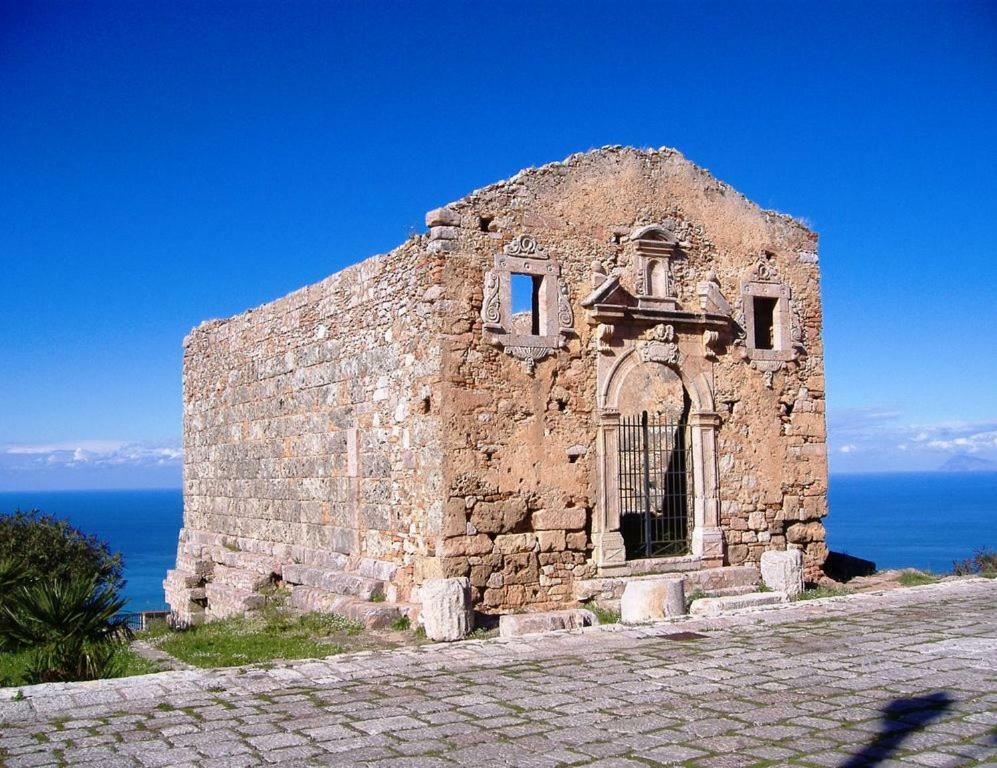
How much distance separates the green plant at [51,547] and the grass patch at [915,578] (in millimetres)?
10664

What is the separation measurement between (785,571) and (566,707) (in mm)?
6441

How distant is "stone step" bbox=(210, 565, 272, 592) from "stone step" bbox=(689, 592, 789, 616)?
6.05 metres

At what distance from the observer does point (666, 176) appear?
12.7m

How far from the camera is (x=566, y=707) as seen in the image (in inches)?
258

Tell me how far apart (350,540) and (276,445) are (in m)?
2.86

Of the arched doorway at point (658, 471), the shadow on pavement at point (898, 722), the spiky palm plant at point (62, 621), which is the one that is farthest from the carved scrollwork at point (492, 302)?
the shadow on pavement at point (898, 722)

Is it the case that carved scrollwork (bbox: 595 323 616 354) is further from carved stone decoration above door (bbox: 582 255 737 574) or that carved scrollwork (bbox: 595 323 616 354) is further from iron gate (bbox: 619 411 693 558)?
iron gate (bbox: 619 411 693 558)

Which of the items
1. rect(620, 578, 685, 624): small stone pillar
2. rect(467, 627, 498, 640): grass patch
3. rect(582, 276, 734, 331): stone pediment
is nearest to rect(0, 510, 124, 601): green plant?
rect(467, 627, 498, 640): grass patch

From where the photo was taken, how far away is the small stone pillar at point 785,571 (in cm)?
1221

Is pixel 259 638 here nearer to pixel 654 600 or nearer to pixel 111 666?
pixel 111 666

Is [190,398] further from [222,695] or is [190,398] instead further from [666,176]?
[222,695]

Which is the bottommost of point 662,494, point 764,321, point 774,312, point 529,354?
point 662,494

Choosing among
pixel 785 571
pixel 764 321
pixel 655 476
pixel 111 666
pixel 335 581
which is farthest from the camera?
pixel 764 321

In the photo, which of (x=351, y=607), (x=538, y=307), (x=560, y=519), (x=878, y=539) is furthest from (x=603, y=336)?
(x=878, y=539)
